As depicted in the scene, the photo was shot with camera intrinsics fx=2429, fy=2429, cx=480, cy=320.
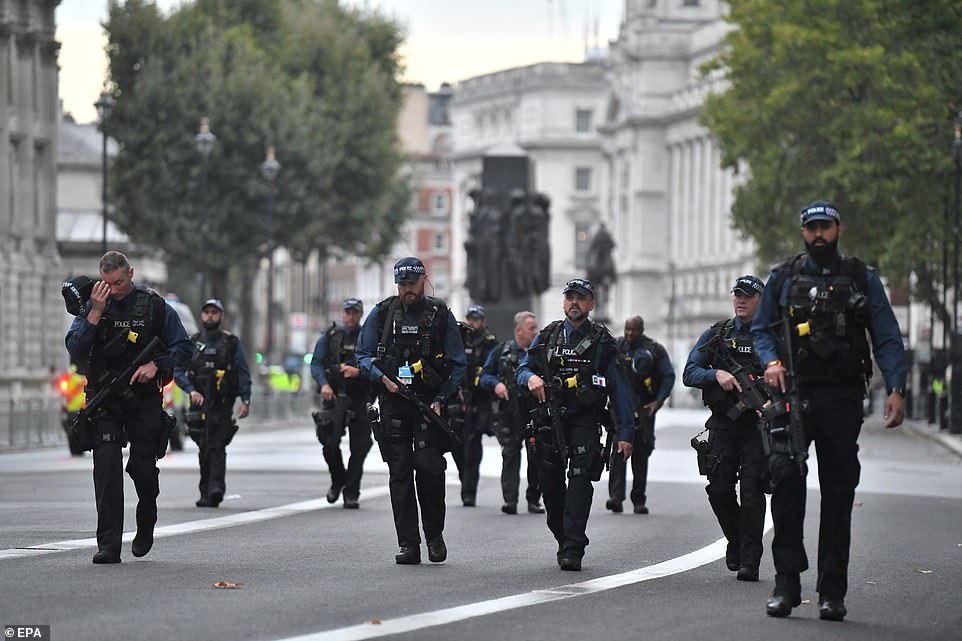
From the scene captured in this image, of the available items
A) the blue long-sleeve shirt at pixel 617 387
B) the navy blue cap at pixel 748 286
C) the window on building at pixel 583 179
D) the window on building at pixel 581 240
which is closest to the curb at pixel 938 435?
the navy blue cap at pixel 748 286

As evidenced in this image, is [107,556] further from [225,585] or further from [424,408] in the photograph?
[424,408]

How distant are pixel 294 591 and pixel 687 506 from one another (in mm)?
10537

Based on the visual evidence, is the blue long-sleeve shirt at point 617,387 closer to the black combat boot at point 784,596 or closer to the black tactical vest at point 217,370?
the black combat boot at point 784,596

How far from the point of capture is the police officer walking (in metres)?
22.5

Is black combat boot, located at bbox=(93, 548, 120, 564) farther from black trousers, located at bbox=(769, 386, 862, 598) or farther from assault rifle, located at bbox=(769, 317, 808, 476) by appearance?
assault rifle, located at bbox=(769, 317, 808, 476)

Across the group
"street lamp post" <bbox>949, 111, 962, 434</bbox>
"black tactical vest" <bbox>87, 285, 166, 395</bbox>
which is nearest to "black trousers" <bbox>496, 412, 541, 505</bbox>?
"black tactical vest" <bbox>87, 285, 166, 395</bbox>

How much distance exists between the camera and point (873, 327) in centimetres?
1275

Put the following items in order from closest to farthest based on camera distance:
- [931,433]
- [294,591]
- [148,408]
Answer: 1. [294,591]
2. [148,408]
3. [931,433]

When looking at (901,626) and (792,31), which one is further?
(792,31)

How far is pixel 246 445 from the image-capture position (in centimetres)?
4297

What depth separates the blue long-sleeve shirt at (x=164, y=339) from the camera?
15258mm

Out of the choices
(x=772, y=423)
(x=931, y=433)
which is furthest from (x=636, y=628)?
(x=931, y=433)

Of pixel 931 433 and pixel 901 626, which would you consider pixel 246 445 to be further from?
pixel 901 626

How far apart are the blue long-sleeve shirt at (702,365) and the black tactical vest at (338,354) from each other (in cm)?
657
